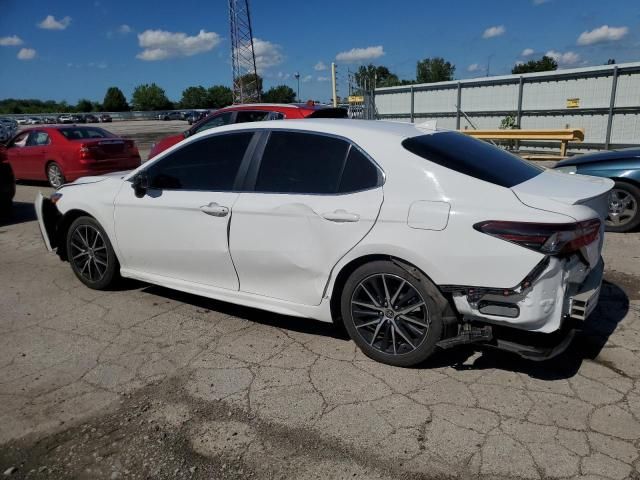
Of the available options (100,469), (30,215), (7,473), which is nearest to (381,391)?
(100,469)

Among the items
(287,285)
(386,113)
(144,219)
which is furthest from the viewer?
(386,113)

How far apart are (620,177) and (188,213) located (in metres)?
5.13

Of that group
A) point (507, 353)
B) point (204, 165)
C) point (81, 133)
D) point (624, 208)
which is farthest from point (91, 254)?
point (81, 133)

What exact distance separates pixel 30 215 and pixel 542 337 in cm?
896

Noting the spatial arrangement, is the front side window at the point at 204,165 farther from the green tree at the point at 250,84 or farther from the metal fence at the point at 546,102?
the green tree at the point at 250,84

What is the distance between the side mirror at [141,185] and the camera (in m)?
4.25

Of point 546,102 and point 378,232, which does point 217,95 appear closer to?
point 546,102

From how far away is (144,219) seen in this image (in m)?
4.28

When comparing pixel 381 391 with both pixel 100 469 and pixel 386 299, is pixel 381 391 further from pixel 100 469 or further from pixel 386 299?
pixel 100 469

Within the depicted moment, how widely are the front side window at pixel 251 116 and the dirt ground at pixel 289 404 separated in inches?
211

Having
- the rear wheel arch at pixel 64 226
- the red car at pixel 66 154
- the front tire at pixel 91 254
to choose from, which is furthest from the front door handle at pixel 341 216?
the red car at pixel 66 154

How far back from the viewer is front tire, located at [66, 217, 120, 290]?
15.4 ft

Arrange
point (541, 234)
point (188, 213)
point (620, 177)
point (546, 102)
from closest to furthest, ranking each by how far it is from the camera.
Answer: point (541, 234) → point (188, 213) → point (620, 177) → point (546, 102)

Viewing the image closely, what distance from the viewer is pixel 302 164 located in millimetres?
3594
